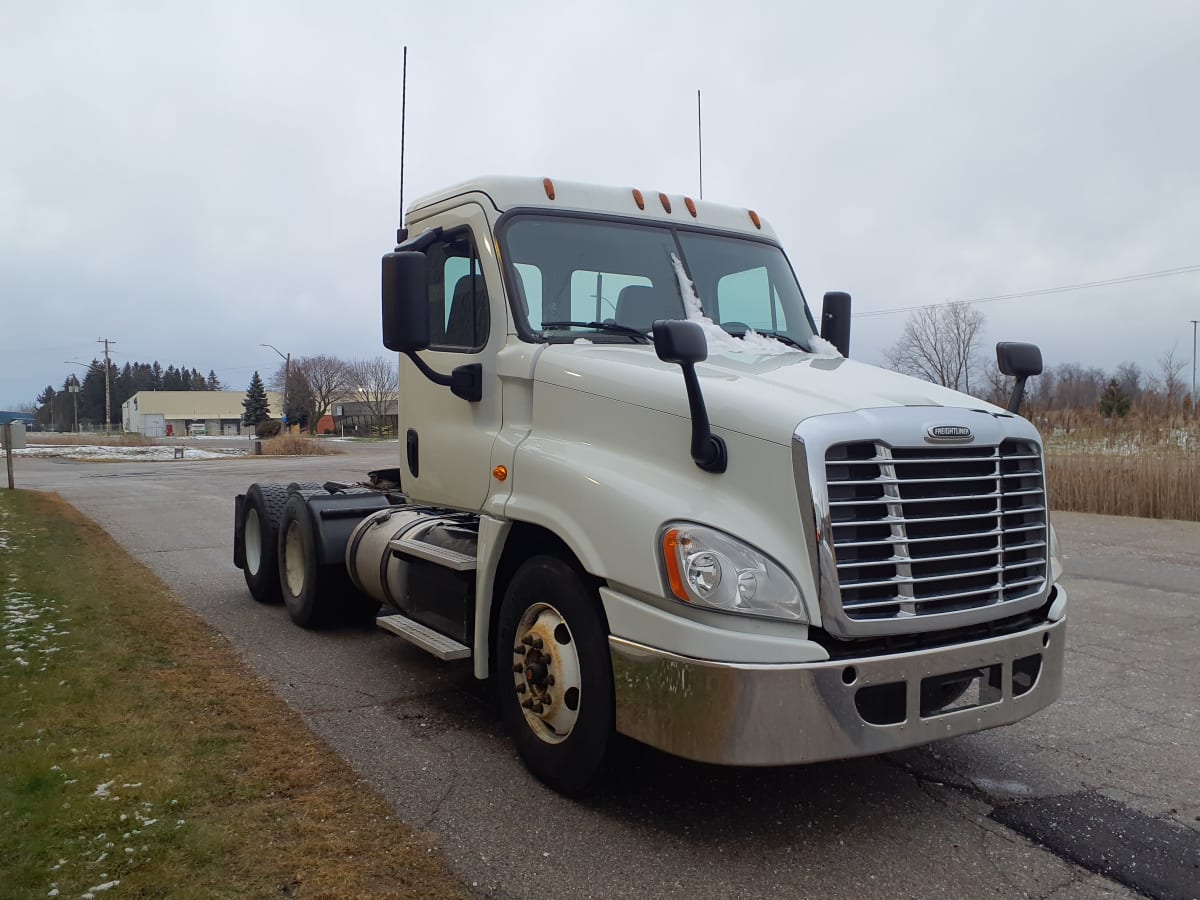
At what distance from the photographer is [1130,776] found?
418 cm

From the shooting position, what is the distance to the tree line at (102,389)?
404 feet

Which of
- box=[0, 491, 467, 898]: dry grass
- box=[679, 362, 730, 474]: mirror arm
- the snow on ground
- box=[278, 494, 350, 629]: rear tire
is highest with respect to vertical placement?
box=[679, 362, 730, 474]: mirror arm

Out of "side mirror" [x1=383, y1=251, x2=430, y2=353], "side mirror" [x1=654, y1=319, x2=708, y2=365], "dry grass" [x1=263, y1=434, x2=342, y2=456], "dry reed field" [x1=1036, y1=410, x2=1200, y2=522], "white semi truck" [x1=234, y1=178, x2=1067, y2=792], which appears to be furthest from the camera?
"dry grass" [x1=263, y1=434, x2=342, y2=456]

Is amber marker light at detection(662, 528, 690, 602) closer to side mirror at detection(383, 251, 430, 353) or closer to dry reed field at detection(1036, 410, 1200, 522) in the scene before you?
side mirror at detection(383, 251, 430, 353)

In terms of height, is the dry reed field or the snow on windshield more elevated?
the snow on windshield

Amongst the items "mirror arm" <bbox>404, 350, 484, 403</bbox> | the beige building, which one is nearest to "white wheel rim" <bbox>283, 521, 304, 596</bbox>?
"mirror arm" <bbox>404, 350, 484, 403</bbox>

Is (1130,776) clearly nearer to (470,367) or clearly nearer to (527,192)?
(470,367)

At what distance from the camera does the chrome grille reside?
3232mm

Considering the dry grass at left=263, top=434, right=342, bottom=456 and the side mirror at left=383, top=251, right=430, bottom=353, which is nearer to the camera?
the side mirror at left=383, top=251, right=430, bottom=353

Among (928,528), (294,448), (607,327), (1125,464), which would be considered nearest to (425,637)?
(607,327)

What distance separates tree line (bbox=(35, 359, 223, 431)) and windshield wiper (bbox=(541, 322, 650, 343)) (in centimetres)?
12226

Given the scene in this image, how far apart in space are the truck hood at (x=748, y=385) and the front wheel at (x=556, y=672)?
2.60 feet

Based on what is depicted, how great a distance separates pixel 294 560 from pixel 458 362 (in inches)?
119

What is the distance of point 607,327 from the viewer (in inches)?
179
